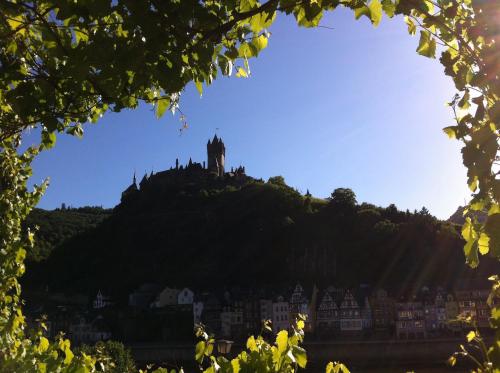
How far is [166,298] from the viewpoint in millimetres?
74312

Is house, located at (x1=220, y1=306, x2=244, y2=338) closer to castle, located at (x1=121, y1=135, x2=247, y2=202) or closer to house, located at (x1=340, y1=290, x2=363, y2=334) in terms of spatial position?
house, located at (x1=340, y1=290, x2=363, y2=334)

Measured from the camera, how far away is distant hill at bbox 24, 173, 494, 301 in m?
69.6

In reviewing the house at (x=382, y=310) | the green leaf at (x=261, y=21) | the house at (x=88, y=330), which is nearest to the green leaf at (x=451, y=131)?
the green leaf at (x=261, y=21)

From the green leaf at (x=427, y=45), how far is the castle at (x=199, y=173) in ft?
393

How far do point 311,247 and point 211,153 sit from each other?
2301 inches

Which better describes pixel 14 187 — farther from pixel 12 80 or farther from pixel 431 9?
pixel 431 9

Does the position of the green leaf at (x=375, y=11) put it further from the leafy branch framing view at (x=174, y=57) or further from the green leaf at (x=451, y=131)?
the green leaf at (x=451, y=131)

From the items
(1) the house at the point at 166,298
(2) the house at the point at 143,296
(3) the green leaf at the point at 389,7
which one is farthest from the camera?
(2) the house at the point at 143,296

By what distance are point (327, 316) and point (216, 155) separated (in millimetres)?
76373

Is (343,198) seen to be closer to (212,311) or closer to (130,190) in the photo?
(212,311)

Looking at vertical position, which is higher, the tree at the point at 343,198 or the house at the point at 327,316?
the tree at the point at 343,198

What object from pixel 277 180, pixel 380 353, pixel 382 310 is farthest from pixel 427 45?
pixel 277 180

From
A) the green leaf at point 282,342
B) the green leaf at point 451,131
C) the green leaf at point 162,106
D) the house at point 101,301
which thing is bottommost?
the house at point 101,301

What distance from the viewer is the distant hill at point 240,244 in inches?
2739
